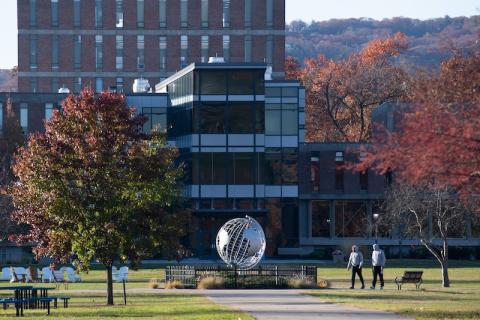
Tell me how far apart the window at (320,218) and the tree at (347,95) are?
15456 mm

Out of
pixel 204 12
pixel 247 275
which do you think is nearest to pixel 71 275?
pixel 247 275

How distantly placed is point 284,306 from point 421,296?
777 centimetres

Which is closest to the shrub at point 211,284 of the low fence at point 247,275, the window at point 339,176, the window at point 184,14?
the low fence at point 247,275

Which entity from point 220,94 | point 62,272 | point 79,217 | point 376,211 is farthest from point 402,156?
point 376,211

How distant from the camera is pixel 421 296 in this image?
43188mm

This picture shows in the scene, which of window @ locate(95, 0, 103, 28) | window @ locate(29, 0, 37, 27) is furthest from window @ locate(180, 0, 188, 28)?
window @ locate(29, 0, 37, 27)

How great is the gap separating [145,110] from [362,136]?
24.1 meters

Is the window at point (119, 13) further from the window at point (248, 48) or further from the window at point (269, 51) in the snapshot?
the window at point (269, 51)

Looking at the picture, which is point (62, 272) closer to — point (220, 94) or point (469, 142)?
point (220, 94)

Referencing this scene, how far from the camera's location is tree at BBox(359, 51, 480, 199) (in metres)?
21.0

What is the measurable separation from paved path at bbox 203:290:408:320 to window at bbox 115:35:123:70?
218 ft

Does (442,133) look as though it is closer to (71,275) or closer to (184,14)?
(71,275)

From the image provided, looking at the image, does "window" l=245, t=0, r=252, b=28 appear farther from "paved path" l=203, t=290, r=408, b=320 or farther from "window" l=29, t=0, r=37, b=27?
"paved path" l=203, t=290, r=408, b=320

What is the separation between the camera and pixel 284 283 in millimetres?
50656
